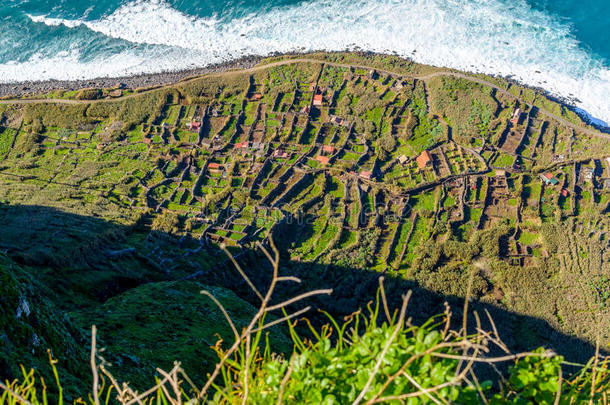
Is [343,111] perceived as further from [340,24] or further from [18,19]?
[18,19]

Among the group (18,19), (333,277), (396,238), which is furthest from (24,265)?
(18,19)

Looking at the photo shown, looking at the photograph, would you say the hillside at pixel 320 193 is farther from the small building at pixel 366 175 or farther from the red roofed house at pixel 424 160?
the small building at pixel 366 175

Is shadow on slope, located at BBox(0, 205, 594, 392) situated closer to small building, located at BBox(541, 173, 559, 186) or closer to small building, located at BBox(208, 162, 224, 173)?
small building, located at BBox(208, 162, 224, 173)

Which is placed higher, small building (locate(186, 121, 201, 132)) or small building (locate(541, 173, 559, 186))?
small building (locate(186, 121, 201, 132))

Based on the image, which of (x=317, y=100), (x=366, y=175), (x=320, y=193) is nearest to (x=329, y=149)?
(x=366, y=175)

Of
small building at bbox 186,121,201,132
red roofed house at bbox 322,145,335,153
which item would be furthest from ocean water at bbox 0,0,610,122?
red roofed house at bbox 322,145,335,153

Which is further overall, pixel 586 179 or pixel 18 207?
pixel 586 179
